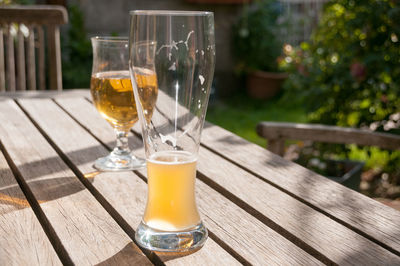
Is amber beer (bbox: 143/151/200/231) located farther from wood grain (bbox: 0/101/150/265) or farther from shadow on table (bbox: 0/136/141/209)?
shadow on table (bbox: 0/136/141/209)

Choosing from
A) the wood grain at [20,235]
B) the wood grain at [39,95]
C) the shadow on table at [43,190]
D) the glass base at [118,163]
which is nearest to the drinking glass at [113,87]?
the glass base at [118,163]

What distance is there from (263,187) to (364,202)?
0.19 m

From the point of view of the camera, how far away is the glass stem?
3.91ft

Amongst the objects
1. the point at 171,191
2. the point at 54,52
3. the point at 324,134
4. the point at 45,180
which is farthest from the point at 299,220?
the point at 54,52

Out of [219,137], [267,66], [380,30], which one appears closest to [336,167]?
[380,30]

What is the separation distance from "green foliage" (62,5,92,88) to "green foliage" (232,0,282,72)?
1.76 metres

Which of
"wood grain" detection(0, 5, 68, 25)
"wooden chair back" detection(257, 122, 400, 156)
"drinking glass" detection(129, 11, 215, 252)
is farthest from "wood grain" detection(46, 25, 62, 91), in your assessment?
"drinking glass" detection(129, 11, 215, 252)

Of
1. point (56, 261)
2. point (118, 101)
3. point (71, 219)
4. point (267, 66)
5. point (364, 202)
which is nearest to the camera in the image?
point (56, 261)

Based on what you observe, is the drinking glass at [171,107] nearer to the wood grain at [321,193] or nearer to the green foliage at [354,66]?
the wood grain at [321,193]

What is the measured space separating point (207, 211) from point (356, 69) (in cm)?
209

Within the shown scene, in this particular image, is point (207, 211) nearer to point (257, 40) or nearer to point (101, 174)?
point (101, 174)

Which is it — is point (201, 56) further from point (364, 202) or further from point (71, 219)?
point (364, 202)

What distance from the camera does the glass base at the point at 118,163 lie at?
1150 millimetres

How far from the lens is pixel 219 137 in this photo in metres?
1.44
